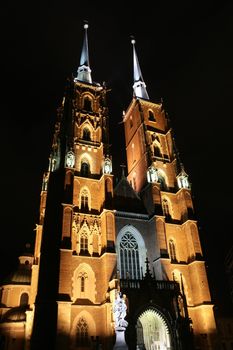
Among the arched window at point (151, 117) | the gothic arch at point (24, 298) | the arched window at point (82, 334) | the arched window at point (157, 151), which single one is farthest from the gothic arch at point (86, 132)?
the gothic arch at point (24, 298)

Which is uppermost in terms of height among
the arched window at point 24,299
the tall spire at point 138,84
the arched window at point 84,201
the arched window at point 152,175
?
the tall spire at point 138,84

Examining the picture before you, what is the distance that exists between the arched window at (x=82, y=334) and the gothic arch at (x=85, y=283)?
187cm

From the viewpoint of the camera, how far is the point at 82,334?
2570 cm

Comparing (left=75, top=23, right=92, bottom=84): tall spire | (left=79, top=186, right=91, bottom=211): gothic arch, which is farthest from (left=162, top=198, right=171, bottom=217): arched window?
(left=75, top=23, right=92, bottom=84): tall spire

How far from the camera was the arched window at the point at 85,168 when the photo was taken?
113 ft

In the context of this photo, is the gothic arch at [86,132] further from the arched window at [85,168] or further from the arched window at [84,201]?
the arched window at [84,201]

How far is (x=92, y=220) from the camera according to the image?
102 feet

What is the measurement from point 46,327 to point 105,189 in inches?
536

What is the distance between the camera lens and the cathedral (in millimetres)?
25484

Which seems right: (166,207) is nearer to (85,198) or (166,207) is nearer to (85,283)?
(85,198)

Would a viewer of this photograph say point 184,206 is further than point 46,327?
Yes

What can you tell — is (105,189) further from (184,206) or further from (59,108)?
(59,108)

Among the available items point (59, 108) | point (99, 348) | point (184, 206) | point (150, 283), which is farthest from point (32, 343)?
point (59, 108)

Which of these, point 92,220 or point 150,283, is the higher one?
point 92,220
